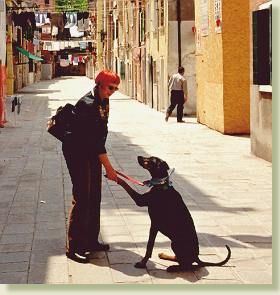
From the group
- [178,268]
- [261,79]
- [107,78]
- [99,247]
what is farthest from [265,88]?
[178,268]

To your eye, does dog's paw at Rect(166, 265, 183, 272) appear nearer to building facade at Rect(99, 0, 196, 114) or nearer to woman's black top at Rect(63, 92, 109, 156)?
woman's black top at Rect(63, 92, 109, 156)

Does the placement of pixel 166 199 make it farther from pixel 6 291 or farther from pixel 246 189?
pixel 246 189

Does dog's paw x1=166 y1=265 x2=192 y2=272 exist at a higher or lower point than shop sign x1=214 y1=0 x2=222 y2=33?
lower

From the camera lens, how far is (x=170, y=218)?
534cm

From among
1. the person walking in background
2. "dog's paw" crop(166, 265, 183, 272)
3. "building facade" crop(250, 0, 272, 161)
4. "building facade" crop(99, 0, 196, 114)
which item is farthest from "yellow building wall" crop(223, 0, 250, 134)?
"dog's paw" crop(166, 265, 183, 272)

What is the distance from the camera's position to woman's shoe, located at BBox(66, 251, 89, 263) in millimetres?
5661

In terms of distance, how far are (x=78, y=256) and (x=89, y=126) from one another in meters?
1.14

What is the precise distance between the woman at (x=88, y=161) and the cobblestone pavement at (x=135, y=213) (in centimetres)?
19

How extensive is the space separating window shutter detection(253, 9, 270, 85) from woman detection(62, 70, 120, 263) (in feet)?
18.5

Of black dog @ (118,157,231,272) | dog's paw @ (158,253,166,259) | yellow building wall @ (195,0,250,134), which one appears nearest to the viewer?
black dog @ (118,157,231,272)

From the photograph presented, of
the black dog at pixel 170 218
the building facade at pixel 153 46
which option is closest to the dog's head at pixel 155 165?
the black dog at pixel 170 218

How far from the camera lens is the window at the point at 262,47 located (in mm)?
10648

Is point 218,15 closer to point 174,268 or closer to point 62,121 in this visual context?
point 62,121

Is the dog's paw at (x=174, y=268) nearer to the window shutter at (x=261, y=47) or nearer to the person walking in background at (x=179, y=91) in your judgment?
the window shutter at (x=261, y=47)
